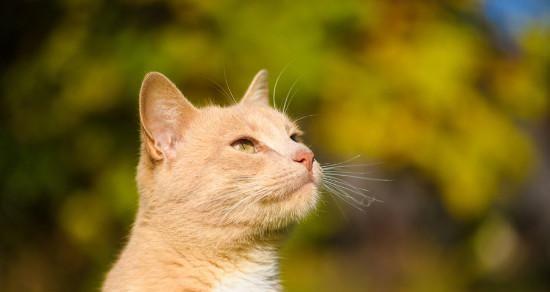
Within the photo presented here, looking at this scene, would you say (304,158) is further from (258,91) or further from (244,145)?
(258,91)

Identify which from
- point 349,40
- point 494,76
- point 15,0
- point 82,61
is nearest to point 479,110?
point 494,76

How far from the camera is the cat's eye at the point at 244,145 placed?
11.6 feet

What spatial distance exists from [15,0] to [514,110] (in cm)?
446

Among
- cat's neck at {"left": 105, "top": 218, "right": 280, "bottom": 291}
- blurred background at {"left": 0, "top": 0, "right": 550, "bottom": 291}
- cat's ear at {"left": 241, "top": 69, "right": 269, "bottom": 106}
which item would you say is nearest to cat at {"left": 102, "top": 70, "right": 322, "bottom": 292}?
cat's neck at {"left": 105, "top": 218, "right": 280, "bottom": 291}

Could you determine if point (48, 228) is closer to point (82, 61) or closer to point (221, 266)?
point (82, 61)

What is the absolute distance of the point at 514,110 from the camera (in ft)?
25.2

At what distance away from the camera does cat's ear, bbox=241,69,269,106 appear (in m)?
4.16

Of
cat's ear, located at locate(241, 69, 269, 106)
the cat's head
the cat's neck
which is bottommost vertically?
the cat's neck

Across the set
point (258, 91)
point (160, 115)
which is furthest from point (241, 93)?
point (160, 115)

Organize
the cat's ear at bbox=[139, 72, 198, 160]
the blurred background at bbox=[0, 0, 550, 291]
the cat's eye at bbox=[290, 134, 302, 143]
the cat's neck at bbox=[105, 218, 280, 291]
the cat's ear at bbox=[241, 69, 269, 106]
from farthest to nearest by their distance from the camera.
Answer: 1. the blurred background at bbox=[0, 0, 550, 291]
2. the cat's ear at bbox=[241, 69, 269, 106]
3. the cat's eye at bbox=[290, 134, 302, 143]
4. the cat's ear at bbox=[139, 72, 198, 160]
5. the cat's neck at bbox=[105, 218, 280, 291]

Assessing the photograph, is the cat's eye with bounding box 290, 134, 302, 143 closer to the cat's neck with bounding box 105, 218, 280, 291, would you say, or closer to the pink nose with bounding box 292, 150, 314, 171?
the pink nose with bounding box 292, 150, 314, 171

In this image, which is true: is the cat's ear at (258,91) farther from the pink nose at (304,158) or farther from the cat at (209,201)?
the pink nose at (304,158)

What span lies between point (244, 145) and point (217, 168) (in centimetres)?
18

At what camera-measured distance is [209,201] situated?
3.37m
